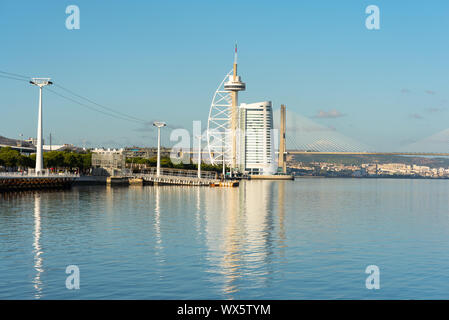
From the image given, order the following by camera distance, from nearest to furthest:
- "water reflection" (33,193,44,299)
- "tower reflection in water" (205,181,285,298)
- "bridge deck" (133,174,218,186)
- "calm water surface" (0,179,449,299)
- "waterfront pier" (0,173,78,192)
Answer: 1. "water reflection" (33,193,44,299)
2. "calm water surface" (0,179,449,299)
3. "tower reflection in water" (205,181,285,298)
4. "waterfront pier" (0,173,78,192)
5. "bridge deck" (133,174,218,186)

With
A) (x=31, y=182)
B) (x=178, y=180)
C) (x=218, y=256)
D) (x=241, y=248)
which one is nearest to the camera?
(x=218, y=256)

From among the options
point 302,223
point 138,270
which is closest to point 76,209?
point 302,223

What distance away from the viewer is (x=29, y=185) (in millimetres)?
87938

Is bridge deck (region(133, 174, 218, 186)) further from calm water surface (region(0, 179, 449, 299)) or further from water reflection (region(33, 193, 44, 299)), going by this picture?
water reflection (region(33, 193, 44, 299))

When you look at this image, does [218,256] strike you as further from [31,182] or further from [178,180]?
[178,180]

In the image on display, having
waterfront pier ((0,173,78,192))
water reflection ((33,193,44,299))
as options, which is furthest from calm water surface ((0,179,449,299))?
waterfront pier ((0,173,78,192))

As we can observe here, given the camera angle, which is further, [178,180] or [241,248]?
[178,180]

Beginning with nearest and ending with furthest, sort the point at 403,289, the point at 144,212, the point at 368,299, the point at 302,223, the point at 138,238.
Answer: the point at 368,299
the point at 403,289
the point at 138,238
the point at 302,223
the point at 144,212

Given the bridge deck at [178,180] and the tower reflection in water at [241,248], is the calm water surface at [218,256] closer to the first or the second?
the tower reflection in water at [241,248]

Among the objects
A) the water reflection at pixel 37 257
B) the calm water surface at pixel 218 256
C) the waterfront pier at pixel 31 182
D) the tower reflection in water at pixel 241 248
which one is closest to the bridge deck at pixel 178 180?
the waterfront pier at pixel 31 182

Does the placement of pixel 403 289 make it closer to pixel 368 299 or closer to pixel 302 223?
pixel 368 299

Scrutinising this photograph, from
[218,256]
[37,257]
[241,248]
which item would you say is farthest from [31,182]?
[218,256]
